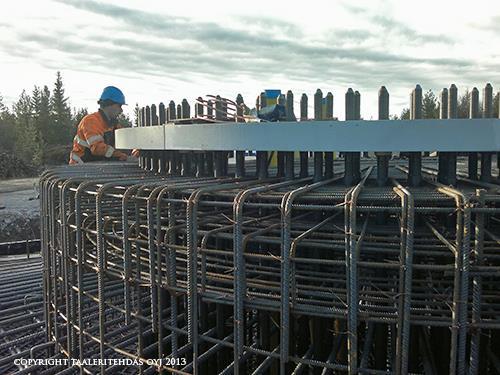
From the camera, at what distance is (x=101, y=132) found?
14695mm

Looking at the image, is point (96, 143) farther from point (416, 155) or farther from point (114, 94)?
point (416, 155)

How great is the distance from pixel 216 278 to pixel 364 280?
1957 millimetres

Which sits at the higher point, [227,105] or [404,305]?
[227,105]

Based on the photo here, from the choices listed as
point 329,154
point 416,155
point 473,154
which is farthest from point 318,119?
point 473,154

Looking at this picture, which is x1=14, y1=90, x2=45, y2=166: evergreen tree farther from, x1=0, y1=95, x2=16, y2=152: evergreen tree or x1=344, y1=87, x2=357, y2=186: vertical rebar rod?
x1=344, y1=87, x2=357, y2=186: vertical rebar rod

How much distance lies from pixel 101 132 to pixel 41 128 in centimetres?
5514

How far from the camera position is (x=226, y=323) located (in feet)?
26.2

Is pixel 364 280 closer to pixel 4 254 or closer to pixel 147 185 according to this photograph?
pixel 147 185

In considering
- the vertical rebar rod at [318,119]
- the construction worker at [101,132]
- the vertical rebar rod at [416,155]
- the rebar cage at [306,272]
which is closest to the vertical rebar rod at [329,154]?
the vertical rebar rod at [318,119]

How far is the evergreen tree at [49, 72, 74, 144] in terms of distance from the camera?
65.6 metres

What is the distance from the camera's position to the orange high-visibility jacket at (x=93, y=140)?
14469mm

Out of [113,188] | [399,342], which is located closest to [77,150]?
[113,188]

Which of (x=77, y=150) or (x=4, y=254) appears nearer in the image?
(x=77, y=150)

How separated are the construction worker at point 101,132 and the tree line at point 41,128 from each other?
4083 cm
